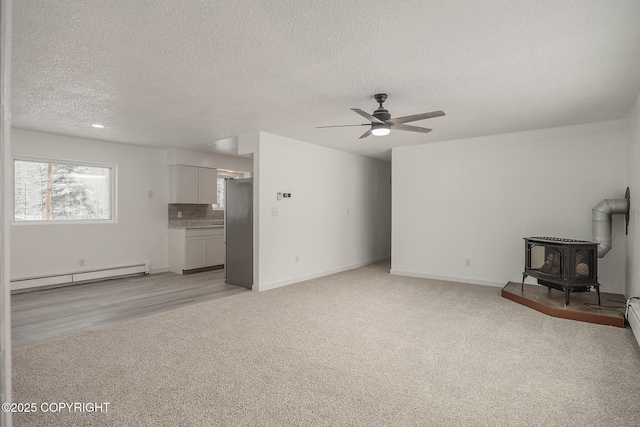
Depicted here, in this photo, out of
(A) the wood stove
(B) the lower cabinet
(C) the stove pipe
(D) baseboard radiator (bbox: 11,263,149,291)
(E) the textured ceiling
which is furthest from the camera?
(B) the lower cabinet

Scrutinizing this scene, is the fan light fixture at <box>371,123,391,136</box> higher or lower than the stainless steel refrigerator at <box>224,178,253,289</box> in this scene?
higher

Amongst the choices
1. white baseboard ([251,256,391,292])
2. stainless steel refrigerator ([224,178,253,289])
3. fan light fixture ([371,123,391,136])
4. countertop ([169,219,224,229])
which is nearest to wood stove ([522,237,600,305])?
fan light fixture ([371,123,391,136])

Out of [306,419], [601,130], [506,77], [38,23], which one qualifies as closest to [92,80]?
[38,23]

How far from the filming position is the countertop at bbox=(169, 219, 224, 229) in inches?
292

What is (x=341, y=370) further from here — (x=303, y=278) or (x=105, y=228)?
(x=105, y=228)

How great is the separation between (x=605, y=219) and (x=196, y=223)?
7.22 m

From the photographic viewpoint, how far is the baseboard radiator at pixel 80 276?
17.8 feet

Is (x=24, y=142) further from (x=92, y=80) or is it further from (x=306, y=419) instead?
(x=306, y=419)

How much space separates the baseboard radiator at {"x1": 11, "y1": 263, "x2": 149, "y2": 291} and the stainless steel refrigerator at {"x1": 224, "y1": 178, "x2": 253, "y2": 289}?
2.00 metres

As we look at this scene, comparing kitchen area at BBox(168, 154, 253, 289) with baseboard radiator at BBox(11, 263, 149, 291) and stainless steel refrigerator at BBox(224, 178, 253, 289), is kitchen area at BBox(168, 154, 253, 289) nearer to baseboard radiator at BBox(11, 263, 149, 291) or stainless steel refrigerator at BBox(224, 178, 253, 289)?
stainless steel refrigerator at BBox(224, 178, 253, 289)

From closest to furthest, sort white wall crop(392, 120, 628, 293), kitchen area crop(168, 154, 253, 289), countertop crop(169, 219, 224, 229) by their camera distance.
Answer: white wall crop(392, 120, 628, 293), kitchen area crop(168, 154, 253, 289), countertop crop(169, 219, 224, 229)

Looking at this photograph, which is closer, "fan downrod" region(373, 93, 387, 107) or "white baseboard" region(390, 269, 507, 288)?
"fan downrod" region(373, 93, 387, 107)

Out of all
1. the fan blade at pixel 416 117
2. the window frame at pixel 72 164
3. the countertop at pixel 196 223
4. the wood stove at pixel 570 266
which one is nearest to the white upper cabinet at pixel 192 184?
the countertop at pixel 196 223

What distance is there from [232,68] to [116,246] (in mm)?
4999
